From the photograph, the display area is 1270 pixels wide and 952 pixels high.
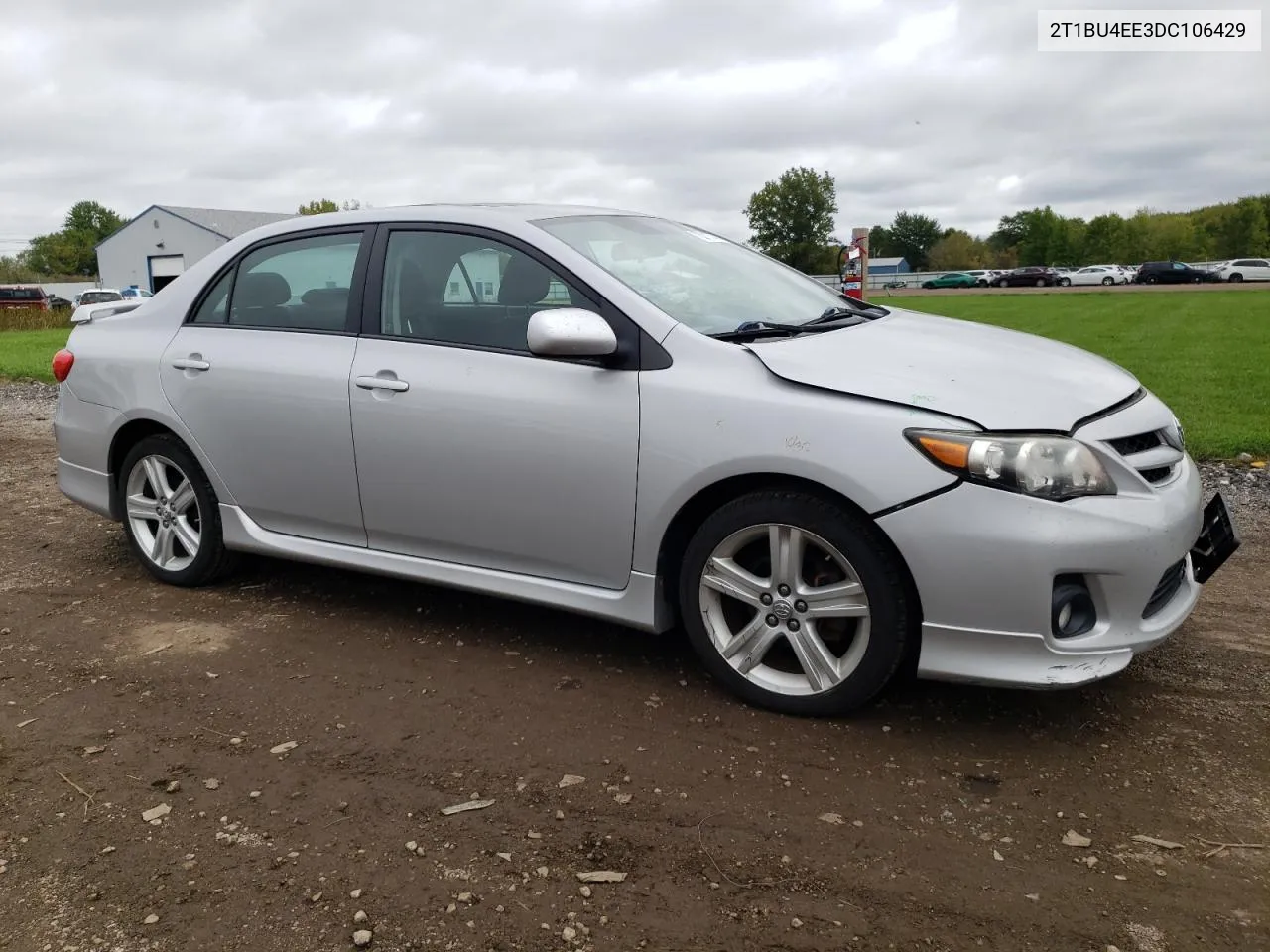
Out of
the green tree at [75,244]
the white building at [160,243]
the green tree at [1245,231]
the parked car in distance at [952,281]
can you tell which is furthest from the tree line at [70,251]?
the green tree at [1245,231]

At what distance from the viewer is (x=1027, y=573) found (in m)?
2.82

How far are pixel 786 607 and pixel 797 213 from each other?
8888 cm

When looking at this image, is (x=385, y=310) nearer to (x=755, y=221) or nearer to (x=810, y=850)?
(x=810, y=850)

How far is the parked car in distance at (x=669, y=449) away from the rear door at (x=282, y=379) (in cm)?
1

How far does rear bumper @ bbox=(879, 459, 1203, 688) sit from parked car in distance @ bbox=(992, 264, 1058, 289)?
209 feet

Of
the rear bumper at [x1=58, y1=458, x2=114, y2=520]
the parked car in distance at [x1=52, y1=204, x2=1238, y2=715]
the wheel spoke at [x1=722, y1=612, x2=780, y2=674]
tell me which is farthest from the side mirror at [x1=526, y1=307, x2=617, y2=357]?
the rear bumper at [x1=58, y1=458, x2=114, y2=520]

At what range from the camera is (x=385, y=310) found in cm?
396

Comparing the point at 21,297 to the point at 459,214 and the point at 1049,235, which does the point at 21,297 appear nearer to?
the point at 459,214

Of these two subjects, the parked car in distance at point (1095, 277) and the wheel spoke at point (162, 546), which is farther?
the parked car in distance at point (1095, 277)

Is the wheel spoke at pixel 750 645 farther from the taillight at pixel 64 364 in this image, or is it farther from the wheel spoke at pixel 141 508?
the taillight at pixel 64 364

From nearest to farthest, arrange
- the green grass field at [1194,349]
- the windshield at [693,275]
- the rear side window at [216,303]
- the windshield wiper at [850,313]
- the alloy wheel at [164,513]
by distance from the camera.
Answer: the windshield at [693,275]
the windshield wiper at [850,313]
the rear side window at [216,303]
the alloy wheel at [164,513]
the green grass field at [1194,349]

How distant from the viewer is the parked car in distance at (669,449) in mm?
2904

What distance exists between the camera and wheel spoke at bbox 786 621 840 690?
10.4 feet

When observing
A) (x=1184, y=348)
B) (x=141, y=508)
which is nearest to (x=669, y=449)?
(x=141, y=508)
